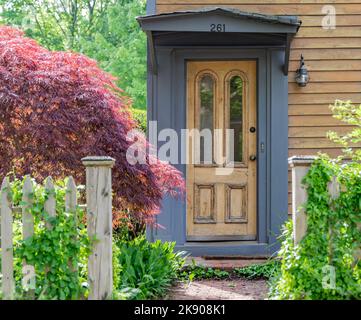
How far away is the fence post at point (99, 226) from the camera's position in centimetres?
379

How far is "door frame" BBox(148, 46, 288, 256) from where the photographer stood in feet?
21.8

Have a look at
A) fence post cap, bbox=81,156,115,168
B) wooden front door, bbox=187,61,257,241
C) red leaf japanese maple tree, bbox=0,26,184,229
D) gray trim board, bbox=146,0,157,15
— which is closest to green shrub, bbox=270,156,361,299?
fence post cap, bbox=81,156,115,168

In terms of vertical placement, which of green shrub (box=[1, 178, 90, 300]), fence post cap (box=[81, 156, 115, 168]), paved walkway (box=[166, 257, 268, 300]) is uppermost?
A: fence post cap (box=[81, 156, 115, 168])

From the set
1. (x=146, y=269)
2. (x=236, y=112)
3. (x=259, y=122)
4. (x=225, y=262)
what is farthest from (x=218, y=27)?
(x=146, y=269)

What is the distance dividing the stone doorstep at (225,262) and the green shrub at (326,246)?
221cm

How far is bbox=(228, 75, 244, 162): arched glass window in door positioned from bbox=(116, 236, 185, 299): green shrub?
1758 mm

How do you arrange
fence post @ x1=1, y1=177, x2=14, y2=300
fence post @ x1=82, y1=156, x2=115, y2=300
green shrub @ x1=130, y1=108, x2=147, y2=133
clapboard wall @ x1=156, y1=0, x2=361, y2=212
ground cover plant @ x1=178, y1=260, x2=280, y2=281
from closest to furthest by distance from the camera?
fence post @ x1=1, y1=177, x2=14, y2=300 → fence post @ x1=82, y1=156, x2=115, y2=300 → ground cover plant @ x1=178, y1=260, x2=280, y2=281 → clapboard wall @ x1=156, y1=0, x2=361, y2=212 → green shrub @ x1=130, y1=108, x2=147, y2=133

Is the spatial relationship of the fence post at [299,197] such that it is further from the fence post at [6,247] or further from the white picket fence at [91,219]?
the fence post at [6,247]

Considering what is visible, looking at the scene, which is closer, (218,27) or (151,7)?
(218,27)

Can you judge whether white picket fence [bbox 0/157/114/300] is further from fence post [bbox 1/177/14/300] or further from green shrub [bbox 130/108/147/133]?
green shrub [bbox 130/108/147/133]

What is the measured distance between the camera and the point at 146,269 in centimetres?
501

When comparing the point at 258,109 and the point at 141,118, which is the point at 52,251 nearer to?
the point at 258,109

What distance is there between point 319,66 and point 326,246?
3.52 meters

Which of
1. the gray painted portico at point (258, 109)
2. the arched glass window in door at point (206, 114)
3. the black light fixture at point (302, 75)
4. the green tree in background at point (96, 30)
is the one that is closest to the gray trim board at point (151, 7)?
the gray painted portico at point (258, 109)
